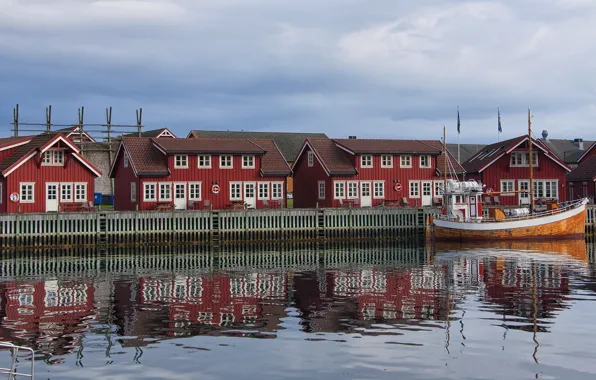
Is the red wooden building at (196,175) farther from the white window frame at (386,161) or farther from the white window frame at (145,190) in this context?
the white window frame at (386,161)

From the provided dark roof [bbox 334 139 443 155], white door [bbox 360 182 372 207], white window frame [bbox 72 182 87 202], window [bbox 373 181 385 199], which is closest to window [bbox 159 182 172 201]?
white window frame [bbox 72 182 87 202]

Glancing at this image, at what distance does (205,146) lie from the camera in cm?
5938

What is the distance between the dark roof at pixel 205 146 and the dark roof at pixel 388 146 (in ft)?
26.1

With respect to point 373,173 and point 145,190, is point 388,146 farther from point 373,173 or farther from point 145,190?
point 145,190

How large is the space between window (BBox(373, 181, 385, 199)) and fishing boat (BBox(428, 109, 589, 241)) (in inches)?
235

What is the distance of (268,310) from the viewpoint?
979 inches

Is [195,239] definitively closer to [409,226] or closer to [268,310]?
[409,226]

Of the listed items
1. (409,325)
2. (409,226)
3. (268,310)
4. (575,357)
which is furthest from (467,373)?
(409,226)

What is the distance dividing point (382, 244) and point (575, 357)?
3664cm

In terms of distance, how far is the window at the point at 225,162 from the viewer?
5934 centimetres

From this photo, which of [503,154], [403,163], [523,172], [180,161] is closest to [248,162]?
[180,161]

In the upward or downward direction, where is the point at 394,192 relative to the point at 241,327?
upward

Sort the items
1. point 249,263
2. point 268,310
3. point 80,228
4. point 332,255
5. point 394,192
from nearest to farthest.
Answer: point 268,310, point 249,263, point 332,255, point 80,228, point 394,192

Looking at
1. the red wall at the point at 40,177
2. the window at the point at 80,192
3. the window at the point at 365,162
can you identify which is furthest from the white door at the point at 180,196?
the window at the point at 365,162
